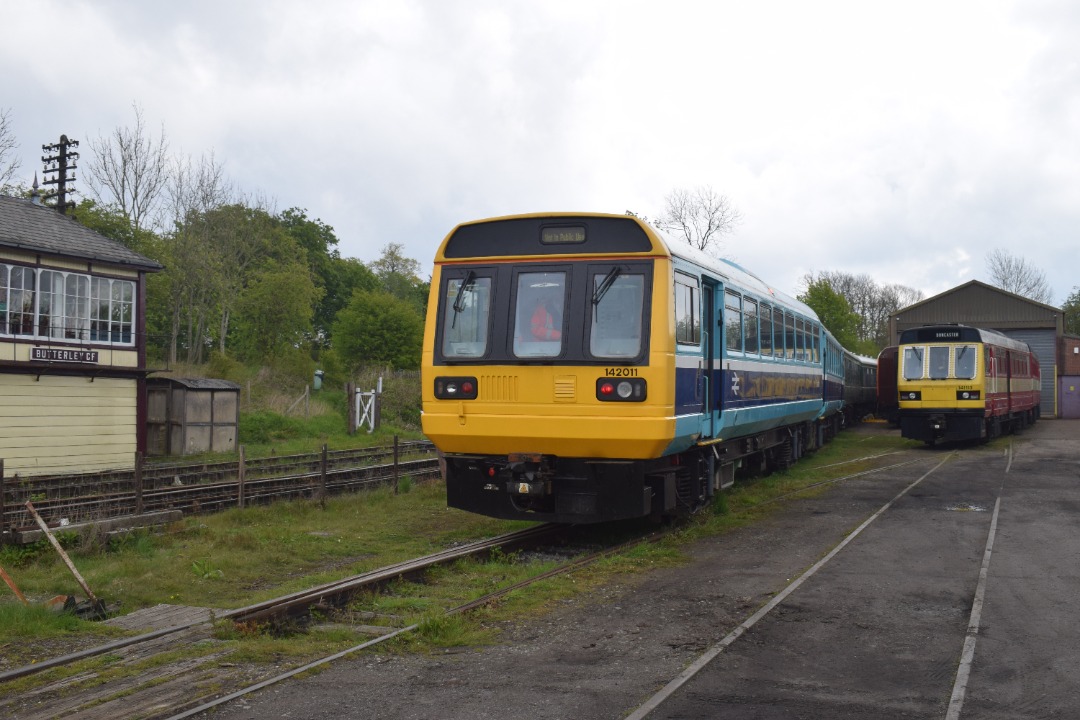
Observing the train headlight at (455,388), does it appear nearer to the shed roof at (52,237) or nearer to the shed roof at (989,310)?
the shed roof at (52,237)

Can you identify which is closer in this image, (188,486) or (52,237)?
(188,486)

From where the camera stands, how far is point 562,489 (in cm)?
978

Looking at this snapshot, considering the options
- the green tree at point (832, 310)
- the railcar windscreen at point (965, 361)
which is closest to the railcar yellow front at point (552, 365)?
the railcar windscreen at point (965, 361)

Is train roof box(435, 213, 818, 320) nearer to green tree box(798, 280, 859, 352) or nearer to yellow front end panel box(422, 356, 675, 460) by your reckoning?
yellow front end panel box(422, 356, 675, 460)

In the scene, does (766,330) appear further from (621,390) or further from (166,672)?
(166,672)

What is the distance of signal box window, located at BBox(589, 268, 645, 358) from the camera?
9.27 meters

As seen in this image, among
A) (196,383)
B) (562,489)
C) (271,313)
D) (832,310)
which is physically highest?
(832,310)

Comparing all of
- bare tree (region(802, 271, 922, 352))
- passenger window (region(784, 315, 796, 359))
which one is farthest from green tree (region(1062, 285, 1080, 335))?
passenger window (region(784, 315, 796, 359))

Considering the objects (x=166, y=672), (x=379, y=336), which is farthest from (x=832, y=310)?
(x=166, y=672)

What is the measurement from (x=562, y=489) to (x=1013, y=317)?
40.9 m

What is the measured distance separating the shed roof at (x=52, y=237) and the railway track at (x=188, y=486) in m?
5.23

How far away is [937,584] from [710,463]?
369cm

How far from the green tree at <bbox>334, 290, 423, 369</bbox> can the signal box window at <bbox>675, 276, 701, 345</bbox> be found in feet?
108

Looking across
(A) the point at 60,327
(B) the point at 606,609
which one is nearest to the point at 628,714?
(B) the point at 606,609
